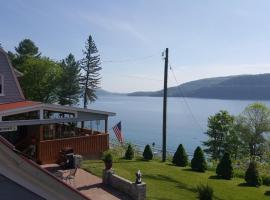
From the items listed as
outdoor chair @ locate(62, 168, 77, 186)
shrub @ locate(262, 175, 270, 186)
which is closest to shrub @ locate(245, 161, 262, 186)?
shrub @ locate(262, 175, 270, 186)

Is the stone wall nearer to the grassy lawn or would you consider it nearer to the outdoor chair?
the grassy lawn

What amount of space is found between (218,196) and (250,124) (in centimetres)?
4182

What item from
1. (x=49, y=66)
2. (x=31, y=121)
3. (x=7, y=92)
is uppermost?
(x=49, y=66)

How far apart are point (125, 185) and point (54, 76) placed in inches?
1535

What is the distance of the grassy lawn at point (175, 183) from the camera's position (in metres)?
17.6

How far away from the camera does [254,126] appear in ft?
189

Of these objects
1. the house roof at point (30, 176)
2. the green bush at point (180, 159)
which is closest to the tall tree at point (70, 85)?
the green bush at point (180, 159)

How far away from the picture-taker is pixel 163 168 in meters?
23.8

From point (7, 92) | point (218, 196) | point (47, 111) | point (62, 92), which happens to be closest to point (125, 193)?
point (218, 196)

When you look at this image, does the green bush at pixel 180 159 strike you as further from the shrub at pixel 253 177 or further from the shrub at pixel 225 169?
the shrub at pixel 253 177

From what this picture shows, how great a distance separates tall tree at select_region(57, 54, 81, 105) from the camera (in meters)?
67.8

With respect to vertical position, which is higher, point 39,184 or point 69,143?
point 39,184

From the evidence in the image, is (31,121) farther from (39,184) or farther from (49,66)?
(49,66)

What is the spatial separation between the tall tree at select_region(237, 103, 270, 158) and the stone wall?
135 ft
